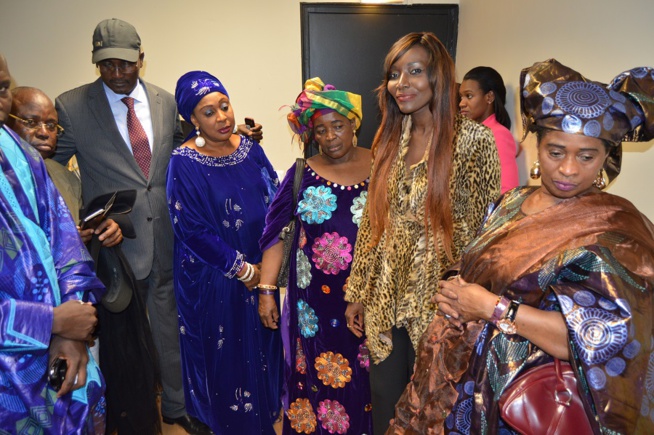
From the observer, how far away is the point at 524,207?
1477 millimetres

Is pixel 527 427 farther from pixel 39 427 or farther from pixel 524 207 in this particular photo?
pixel 39 427

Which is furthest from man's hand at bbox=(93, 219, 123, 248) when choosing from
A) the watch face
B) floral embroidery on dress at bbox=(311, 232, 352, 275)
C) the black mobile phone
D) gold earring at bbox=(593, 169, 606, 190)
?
gold earring at bbox=(593, 169, 606, 190)

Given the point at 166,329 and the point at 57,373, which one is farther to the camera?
the point at 166,329

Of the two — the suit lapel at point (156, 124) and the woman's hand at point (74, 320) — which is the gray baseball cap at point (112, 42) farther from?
the woman's hand at point (74, 320)

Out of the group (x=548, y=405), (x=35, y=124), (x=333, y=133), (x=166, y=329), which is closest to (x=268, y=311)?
(x=166, y=329)

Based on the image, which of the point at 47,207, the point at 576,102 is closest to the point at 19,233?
the point at 47,207

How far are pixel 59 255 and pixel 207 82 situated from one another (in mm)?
1244

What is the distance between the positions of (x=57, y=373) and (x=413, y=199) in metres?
1.24

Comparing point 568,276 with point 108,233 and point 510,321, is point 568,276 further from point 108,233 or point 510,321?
point 108,233

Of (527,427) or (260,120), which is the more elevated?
Answer: (260,120)

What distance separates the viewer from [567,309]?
1196mm

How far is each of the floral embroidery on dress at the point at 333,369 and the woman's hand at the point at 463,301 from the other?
0.79 m

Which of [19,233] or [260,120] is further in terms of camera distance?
[260,120]

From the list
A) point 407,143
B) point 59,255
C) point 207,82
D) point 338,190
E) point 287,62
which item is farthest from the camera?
point 287,62
